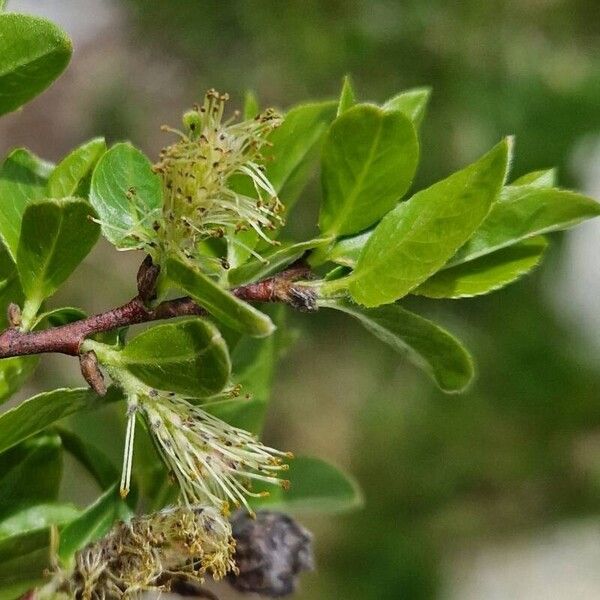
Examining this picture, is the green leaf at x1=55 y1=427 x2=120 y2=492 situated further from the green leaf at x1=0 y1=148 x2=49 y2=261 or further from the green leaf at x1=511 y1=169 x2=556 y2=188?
the green leaf at x1=511 y1=169 x2=556 y2=188

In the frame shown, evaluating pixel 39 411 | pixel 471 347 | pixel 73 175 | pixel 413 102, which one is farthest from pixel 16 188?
pixel 471 347

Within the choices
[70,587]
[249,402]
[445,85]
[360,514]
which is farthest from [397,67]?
[70,587]

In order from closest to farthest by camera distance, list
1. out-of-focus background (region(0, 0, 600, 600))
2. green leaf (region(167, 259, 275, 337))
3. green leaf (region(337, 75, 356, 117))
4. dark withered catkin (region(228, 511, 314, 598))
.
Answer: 1. green leaf (region(167, 259, 275, 337))
2. green leaf (region(337, 75, 356, 117))
3. dark withered catkin (region(228, 511, 314, 598))
4. out-of-focus background (region(0, 0, 600, 600))

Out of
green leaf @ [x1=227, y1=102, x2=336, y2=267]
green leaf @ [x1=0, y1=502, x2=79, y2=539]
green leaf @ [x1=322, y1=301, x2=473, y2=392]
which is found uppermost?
green leaf @ [x1=227, y1=102, x2=336, y2=267]

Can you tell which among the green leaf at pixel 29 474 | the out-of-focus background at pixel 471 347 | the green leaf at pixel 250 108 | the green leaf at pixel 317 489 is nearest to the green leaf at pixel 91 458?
the green leaf at pixel 29 474

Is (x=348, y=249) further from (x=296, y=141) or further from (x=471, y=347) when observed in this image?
(x=471, y=347)

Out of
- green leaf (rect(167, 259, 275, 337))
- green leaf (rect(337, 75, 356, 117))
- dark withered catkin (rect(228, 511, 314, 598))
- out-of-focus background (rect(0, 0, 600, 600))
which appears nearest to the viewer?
green leaf (rect(167, 259, 275, 337))

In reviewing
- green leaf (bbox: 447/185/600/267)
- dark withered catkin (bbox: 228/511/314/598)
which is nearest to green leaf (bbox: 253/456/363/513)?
dark withered catkin (bbox: 228/511/314/598)

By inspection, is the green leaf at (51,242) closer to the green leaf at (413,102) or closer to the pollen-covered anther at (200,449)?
the pollen-covered anther at (200,449)
